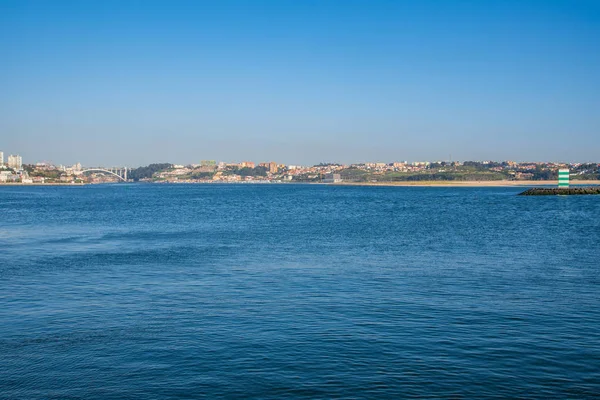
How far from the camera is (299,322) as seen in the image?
14.0 m

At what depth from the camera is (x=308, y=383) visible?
10172 millimetres

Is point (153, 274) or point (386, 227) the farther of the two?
point (386, 227)

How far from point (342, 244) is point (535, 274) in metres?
11.5

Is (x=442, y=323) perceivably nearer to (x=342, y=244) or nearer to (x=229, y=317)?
(x=229, y=317)

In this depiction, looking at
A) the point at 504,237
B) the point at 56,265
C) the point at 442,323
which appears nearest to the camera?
the point at 442,323

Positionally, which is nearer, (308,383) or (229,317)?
(308,383)

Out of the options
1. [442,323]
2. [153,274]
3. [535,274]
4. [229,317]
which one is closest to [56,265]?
[153,274]

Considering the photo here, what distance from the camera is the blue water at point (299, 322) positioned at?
33.5ft

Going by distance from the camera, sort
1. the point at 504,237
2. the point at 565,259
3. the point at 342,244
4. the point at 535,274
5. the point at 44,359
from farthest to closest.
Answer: the point at 504,237, the point at 342,244, the point at 565,259, the point at 535,274, the point at 44,359

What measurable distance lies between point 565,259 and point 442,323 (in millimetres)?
13305

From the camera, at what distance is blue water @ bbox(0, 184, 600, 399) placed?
10.2m

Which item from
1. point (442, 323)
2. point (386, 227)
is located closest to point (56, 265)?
A: point (442, 323)

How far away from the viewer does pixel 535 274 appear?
20781mm

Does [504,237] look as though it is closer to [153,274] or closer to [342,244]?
[342,244]
